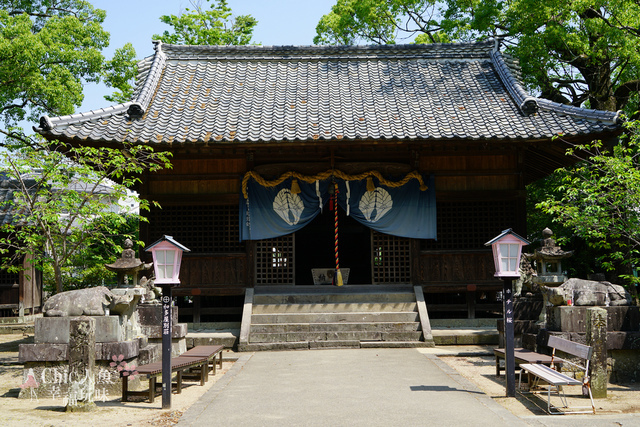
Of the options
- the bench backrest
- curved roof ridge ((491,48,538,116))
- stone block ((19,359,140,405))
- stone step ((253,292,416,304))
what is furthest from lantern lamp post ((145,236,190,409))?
curved roof ridge ((491,48,538,116))

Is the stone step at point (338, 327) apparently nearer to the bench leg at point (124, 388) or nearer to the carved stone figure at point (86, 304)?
the carved stone figure at point (86, 304)

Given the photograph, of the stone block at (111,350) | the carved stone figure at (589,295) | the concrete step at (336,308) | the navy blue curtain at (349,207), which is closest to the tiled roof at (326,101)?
the navy blue curtain at (349,207)

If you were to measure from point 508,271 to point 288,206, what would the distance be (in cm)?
777

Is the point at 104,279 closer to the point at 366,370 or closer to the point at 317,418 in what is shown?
the point at 366,370

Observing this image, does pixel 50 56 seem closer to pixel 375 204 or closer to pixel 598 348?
pixel 375 204

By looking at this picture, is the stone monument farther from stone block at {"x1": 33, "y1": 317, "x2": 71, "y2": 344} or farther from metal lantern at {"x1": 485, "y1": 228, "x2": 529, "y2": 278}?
metal lantern at {"x1": 485, "y1": 228, "x2": 529, "y2": 278}

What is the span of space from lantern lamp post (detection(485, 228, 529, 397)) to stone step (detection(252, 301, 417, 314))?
5.85 meters

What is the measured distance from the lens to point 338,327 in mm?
13312

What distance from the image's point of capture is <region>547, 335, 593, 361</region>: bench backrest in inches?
299

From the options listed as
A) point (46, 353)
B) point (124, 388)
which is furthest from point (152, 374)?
point (46, 353)

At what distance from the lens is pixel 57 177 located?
10828 millimetres

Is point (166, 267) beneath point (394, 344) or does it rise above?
above

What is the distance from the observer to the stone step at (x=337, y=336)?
42.7 ft

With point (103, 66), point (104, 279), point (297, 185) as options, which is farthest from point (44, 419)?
point (103, 66)
